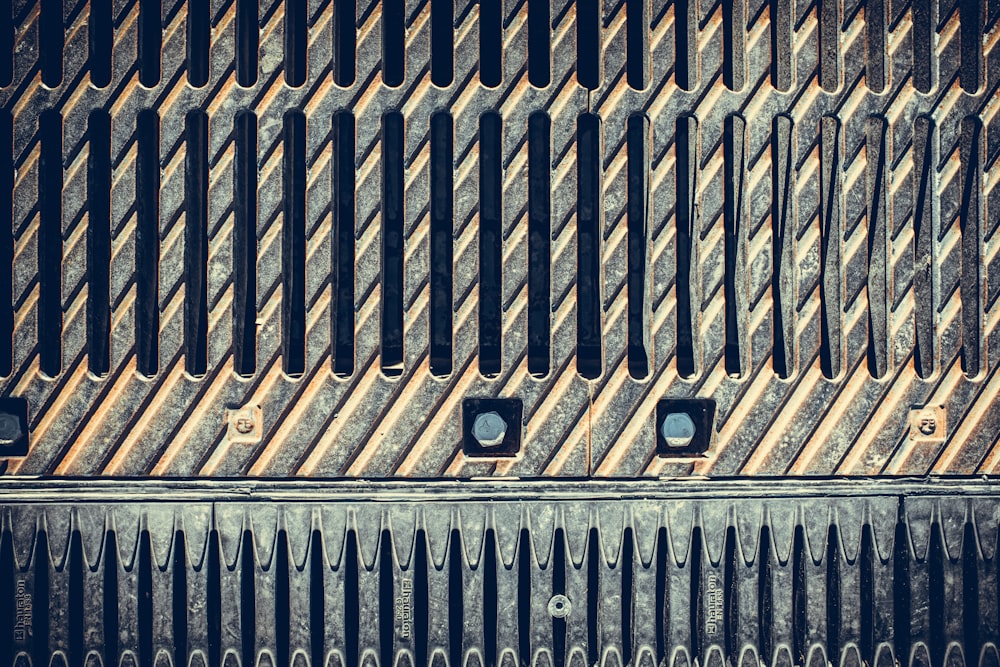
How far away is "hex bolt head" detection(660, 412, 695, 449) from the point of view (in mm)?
2822

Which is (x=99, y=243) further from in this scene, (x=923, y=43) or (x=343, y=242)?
(x=923, y=43)

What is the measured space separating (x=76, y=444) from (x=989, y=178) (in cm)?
318

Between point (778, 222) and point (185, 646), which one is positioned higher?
point (778, 222)

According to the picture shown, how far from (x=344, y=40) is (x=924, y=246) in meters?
2.07

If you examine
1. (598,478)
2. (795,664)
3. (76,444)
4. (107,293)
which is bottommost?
(795,664)

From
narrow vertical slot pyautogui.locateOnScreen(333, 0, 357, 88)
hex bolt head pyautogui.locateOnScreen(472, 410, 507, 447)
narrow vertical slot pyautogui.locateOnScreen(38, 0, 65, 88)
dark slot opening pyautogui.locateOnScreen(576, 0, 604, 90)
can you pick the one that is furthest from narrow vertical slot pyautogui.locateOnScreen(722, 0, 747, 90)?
narrow vertical slot pyautogui.locateOnScreen(38, 0, 65, 88)

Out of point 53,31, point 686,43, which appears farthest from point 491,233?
point 53,31

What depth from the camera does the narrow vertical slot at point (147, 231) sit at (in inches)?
110

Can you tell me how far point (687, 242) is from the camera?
288 centimetres

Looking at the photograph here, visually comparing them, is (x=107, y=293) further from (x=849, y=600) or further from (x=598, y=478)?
(x=849, y=600)

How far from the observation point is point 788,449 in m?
2.88

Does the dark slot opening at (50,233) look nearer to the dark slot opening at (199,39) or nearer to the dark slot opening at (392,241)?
the dark slot opening at (199,39)

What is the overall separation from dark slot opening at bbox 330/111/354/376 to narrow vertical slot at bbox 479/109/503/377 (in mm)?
434

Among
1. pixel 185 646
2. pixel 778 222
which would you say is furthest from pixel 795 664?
pixel 185 646
